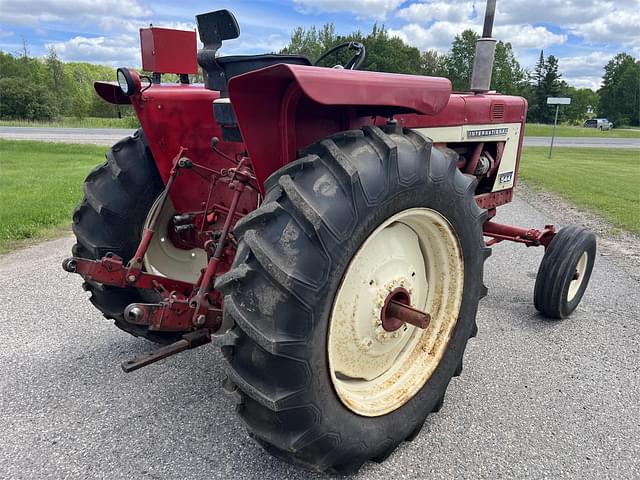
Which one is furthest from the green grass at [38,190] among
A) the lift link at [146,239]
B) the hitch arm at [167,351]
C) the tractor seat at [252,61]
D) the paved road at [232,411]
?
the tractor seat at [252,61]

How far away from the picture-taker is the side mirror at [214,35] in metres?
1.97

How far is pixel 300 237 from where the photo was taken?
4.76 ft

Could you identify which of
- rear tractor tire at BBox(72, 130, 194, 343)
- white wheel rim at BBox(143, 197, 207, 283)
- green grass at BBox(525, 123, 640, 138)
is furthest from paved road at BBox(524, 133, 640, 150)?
rear tractor tire at BBox(72, 130, 194, 343)

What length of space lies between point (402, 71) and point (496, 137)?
18165 mm

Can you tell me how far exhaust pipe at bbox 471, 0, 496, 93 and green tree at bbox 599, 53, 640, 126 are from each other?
205 ft

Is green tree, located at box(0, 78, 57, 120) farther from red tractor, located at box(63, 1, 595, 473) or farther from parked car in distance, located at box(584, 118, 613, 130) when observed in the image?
parked car in distance, located at box(584, 118, 613, 130)

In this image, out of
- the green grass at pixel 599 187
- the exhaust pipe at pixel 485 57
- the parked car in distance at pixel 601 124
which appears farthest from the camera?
the parked car in distance at pixel 601 124

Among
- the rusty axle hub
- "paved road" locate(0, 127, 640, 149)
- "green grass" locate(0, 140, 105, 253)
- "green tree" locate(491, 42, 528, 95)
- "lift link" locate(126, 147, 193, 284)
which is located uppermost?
"green tree" locate(491, 42, 528, 95)

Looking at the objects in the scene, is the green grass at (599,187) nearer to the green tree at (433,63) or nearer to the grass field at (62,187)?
the grass field at (62,187)

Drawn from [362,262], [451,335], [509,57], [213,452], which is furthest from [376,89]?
[509,57]

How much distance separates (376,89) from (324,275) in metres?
0.65

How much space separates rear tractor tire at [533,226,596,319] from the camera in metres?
3.20

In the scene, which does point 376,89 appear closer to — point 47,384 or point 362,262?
point 362,262

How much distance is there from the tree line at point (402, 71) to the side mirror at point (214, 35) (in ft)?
52.1
